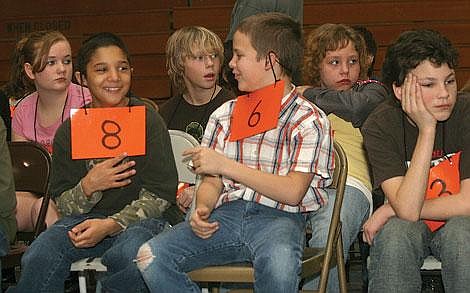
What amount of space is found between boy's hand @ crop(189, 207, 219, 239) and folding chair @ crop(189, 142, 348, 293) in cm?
13

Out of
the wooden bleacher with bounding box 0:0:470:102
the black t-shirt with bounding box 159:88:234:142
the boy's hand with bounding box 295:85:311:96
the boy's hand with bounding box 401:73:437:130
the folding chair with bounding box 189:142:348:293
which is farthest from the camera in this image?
the wooden bleacher with bounding box 0:0:470:102

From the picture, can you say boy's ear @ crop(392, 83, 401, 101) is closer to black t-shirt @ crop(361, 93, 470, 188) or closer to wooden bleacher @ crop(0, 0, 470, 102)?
black t-shirt @ crop(361, 93, 470, 188)

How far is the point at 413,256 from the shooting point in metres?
2.82

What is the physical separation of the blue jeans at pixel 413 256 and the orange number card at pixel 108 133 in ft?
3.60

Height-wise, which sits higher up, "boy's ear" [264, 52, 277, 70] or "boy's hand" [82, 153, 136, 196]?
"boy's ear" [264, 52, 277, 70]

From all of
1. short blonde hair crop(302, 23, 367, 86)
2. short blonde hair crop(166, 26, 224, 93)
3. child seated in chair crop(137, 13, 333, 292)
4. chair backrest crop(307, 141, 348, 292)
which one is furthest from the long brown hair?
chair backrest crop(307, 141, 348, 292)

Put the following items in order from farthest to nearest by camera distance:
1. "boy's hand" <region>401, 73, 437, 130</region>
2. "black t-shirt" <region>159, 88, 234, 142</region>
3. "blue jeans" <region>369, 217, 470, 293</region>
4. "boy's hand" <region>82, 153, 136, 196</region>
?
"black t-shirt" <region>159, 88, 234, 142</region>, "boy's hand" <region>82, 153, 136, 196</region>, "boy's hand" <region>401, 73, 437, 130</region>, "blue jeans" <region>369, 217, 470, 293</region>

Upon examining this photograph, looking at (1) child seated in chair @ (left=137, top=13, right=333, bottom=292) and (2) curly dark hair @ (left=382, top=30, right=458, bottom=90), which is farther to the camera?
(2) curly dark hair @ (left=382, top=30, right=458, bottom=90)

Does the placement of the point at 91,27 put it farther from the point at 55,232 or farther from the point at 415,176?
the point at 415,176

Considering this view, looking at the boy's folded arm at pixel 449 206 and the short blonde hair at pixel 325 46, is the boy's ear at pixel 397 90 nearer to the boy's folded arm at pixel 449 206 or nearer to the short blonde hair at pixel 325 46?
the boy's folded arm at pixel 449 206

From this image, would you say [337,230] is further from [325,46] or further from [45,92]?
[45,92]

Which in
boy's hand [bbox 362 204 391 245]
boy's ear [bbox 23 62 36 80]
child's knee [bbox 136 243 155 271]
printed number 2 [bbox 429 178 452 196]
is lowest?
child's knee [bbox 136 243 155 271]

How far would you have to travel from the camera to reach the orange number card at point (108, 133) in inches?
133

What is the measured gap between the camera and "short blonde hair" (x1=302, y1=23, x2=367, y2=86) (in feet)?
13.3
